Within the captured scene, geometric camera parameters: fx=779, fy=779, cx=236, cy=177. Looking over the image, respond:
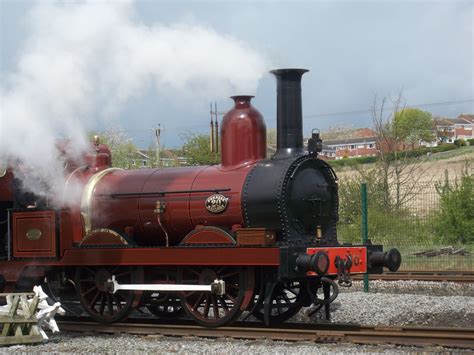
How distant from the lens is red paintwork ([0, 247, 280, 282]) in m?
9.80

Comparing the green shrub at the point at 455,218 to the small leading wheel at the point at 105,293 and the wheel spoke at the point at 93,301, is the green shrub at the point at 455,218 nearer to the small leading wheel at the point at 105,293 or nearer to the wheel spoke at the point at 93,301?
the small leading wheel at the point at 105,293

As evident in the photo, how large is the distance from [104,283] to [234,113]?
119 inches

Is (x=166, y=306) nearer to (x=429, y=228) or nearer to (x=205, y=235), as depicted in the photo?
(x=205, y=235)

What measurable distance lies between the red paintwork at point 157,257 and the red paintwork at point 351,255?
2.18 ft

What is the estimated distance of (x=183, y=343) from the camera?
925 cm

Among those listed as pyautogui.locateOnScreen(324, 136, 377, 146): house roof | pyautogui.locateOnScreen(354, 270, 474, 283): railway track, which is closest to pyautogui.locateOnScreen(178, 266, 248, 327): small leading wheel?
pyautogui.locateOnScreen(354, 270, 474, 283): railway track

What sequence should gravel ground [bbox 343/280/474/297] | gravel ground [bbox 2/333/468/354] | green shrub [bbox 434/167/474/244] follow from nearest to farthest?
gravel ground [bbox 2/333/468/354]
gravel ground [bbox 343/280/474/297]
green shrub [bbox 434/167/474/244]

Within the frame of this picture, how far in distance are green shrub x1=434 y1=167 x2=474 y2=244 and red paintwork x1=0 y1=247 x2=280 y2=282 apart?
9.36 m

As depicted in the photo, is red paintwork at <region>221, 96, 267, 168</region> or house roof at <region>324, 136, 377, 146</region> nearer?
red paintwork at <region>221, 96, 267, 168</region>

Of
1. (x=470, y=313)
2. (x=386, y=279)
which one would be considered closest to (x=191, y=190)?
(x=470, y=313)

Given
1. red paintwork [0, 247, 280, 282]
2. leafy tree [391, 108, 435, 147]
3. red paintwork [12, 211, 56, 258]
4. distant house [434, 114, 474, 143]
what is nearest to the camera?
red paintwork [0, 247, 280, 282]

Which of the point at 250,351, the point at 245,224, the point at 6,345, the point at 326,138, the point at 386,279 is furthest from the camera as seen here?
the point at 326,138

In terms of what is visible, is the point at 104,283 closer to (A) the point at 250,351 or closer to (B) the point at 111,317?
(B) the point at 111,317

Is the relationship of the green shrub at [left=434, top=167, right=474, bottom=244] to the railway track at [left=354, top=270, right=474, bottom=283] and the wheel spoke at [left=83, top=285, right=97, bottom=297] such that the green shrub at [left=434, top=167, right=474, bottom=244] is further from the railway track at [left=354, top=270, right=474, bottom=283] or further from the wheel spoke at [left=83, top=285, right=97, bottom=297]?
the wheel spoke at [left=83, top=285, right=97, bottom=297]
